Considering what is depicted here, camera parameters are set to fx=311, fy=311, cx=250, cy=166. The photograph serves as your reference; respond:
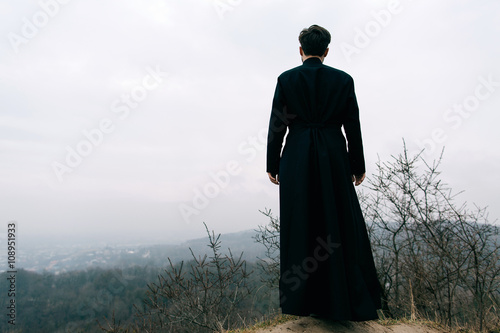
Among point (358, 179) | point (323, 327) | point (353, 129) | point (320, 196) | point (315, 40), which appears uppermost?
point (315, 40)

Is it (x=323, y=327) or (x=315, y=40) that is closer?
(x=323, y=327)

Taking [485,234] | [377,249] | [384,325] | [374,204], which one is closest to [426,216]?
[485,234]

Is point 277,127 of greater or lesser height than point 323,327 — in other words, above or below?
above

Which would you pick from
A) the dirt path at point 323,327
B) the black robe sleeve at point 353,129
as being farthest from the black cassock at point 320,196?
the dirt path at point 323,327

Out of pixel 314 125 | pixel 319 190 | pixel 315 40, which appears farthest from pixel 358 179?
pixel 315 40

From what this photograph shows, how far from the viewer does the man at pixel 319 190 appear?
2.29 metres

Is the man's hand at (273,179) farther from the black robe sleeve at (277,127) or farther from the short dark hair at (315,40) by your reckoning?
the short dark hair at (315,40)

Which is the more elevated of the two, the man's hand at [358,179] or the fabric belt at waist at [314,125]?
the fabric belt at waist at [314,125]

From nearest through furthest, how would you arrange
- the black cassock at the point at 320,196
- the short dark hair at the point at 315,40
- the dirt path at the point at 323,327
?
the black cassock at the point at 320,196 < the dirt path at the point at 323,327 < the short dark hair at the point at 315,40

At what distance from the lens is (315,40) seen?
2570 millimetres

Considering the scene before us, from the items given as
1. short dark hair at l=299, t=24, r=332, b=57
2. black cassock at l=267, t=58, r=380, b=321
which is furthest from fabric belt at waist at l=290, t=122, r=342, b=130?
short dark hair at l=299, t=24, r=332, b=57

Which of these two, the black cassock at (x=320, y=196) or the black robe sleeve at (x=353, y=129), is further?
the black robe sleeve at (x=353, y=129)

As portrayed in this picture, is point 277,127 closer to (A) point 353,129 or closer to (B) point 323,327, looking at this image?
(A) point 353,129

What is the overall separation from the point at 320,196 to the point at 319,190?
47 mm
